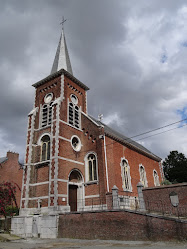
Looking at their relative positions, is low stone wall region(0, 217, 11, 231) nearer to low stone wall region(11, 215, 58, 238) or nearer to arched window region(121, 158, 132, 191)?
low stone wall region(11, 215, 58, 238)

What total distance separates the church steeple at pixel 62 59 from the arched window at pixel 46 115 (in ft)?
18.5

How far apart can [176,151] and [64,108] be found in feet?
117

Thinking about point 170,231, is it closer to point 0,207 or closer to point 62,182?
point 62,182

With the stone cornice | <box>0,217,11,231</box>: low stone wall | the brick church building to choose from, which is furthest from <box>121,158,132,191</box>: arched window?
<box>0,217,11,231</box>: low stone wall

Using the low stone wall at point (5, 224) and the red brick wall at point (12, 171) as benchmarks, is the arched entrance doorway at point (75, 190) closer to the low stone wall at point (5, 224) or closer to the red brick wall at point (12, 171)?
the low stone wall at point (5, 224)

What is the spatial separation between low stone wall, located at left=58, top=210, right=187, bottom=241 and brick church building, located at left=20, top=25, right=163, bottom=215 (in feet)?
7.68

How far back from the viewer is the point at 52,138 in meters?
20.2

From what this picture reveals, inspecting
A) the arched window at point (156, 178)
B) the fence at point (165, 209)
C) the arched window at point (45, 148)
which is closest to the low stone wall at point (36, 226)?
the arched window at point (45, 148)

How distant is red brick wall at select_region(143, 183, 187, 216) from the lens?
16.4 metres

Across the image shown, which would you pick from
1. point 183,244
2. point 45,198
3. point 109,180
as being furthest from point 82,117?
point 183,244

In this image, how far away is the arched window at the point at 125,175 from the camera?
22600 mm

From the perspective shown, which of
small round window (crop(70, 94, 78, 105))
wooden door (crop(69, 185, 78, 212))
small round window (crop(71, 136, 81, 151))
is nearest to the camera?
wooden door (crop(69, 185, 78, 212))

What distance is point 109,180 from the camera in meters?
19.5

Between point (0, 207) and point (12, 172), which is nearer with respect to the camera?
point (0, 207)
